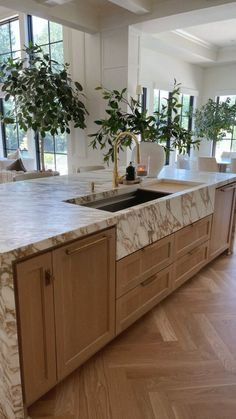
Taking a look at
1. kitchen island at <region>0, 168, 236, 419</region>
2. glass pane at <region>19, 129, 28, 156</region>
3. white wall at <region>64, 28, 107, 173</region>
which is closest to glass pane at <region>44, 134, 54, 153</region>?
glass pane at <region>19, 129, 28, 156</region>

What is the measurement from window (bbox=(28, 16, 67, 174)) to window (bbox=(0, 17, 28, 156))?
51cm

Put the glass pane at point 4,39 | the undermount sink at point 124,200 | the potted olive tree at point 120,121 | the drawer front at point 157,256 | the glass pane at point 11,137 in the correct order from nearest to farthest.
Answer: the drawer front at point 157,256
the undermount sink at point 124,200
the potted olive tree at point 120,121
the glass pane at point 4,39
the glass pane at point 11,137

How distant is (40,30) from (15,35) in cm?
86

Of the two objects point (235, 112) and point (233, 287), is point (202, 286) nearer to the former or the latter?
point (233, 287)

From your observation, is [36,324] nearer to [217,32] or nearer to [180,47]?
[180,47]

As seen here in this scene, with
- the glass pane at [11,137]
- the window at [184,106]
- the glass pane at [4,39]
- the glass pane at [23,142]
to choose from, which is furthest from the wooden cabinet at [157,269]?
the glass pane at [4,39]

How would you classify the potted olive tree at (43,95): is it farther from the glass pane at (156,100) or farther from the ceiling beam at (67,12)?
the glass pane at (156,100)

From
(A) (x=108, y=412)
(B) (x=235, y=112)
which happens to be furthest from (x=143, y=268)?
(B) (x=235, y=112)

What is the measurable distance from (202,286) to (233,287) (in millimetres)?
272

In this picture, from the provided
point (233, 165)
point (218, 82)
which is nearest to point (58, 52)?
point (233, 165)

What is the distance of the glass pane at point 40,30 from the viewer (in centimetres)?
600

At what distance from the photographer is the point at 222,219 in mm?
2990

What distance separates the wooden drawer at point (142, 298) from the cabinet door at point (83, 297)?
112 millimetres

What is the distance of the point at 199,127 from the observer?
7.30 metres
